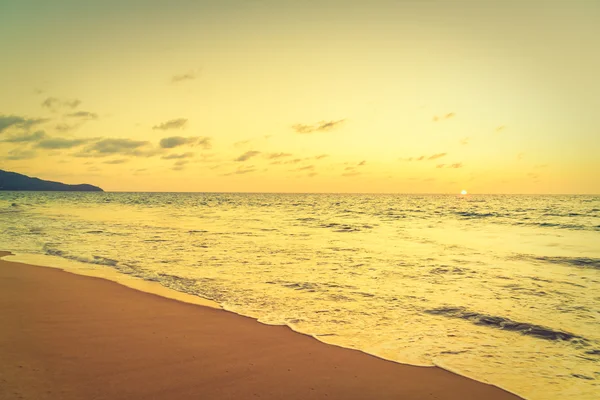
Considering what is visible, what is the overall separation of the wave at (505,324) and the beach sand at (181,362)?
11.2 ft

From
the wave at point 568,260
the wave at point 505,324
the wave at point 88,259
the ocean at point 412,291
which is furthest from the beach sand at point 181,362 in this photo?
the wave at point 568,260

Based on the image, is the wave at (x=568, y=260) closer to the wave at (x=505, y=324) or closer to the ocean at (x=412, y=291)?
the ocean at (x=412, y=291)

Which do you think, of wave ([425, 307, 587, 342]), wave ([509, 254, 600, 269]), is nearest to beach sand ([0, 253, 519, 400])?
wave ([425, 307, 587, 342])

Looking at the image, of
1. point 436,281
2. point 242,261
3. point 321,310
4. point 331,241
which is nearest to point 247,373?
point 321,310

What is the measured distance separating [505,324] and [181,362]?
758 cm

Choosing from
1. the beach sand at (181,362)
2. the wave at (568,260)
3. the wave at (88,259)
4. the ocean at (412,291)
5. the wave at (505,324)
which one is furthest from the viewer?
the wave at (568,260)

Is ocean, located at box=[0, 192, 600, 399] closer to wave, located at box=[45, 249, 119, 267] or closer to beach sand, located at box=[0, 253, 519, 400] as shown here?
wave, located at box=[45, 249, 119, 267]

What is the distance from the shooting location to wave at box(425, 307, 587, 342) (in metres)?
8.70

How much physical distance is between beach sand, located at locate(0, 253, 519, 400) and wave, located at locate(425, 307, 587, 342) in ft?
11.2

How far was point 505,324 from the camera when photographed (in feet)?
30.9

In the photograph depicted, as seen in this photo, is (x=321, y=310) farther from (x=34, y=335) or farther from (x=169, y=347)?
(x=34, y=335)

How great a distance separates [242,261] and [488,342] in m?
11.1

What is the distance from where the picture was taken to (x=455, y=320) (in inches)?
381

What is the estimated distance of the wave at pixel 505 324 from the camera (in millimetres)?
8703
